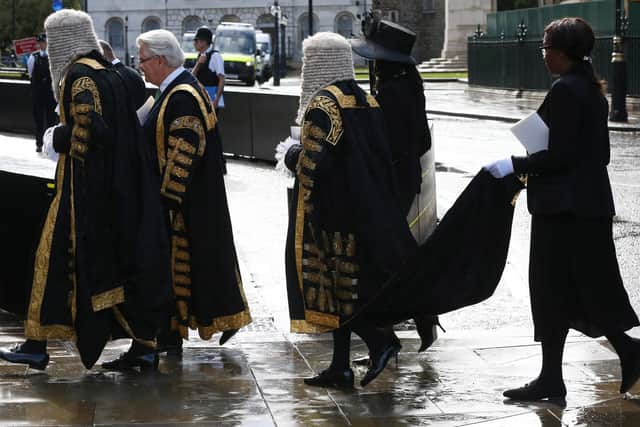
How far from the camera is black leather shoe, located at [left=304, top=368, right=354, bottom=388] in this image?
21.2ft

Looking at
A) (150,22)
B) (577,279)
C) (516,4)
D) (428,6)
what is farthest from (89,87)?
(150,22)

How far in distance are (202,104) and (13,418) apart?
2.04 metres

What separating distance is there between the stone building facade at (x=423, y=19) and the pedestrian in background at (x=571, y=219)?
72922 mm

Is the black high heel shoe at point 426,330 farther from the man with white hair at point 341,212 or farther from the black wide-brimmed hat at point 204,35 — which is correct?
the black wide-brimmed hat at point 204,35

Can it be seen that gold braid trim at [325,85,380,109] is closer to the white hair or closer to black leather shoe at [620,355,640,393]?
the white hair

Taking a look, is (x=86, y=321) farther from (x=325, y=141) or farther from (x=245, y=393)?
(x=325, y=141)

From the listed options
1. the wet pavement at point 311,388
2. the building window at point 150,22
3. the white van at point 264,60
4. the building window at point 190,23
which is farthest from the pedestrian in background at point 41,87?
the building window at point 150,22

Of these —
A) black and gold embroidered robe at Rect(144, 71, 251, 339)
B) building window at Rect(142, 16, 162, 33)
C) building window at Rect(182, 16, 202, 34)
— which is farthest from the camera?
building window at Rect(142, 16, 162, 33)

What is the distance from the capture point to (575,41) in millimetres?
6043

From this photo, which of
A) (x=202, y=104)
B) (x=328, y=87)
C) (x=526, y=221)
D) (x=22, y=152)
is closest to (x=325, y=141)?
(x=328, y=87)

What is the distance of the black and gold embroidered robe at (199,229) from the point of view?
6.99 metres

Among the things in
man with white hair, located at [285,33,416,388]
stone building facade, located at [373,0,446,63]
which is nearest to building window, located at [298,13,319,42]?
stone building facade, located at [373,0,446,63]

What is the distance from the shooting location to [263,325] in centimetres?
816

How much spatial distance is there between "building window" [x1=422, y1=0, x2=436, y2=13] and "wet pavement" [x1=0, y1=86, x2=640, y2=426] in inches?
2805
